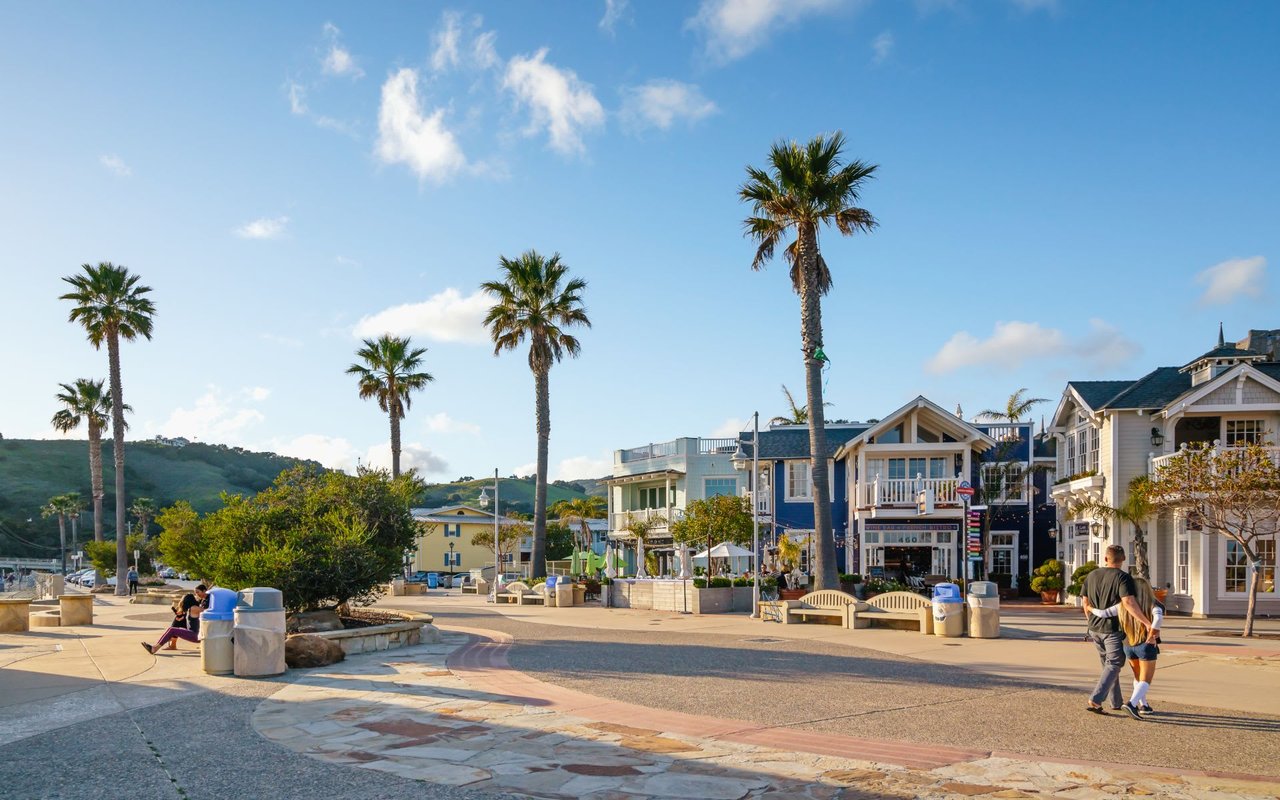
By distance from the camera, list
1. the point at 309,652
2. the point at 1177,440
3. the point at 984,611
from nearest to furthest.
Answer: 1. the point at 309,652
2. the point at 984,611
3. the point at 1177,440

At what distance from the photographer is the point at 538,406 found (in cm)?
3966

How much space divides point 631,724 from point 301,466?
594 inches

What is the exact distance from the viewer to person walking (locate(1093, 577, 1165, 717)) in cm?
1019

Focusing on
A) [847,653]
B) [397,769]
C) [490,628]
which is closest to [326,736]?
[397,769]

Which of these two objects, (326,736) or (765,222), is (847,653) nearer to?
(326,736)

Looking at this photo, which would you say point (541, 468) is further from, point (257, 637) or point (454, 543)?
point (454, 543)

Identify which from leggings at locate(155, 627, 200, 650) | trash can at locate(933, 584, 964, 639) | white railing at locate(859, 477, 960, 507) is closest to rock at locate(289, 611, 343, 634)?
leggings at locate(155, 627, 200, 650)

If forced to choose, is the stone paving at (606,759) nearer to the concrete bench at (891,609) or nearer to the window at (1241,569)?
the concrete bench at (891,609)

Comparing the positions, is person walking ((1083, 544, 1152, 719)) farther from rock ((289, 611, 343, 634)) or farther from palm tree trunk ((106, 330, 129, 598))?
palm tree trunk ((106, 330, 129, 598))

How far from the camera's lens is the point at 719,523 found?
123 ft

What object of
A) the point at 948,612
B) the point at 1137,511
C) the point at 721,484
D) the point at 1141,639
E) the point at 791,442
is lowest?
the point at 948,612

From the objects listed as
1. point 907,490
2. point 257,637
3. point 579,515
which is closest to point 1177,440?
point 907,490

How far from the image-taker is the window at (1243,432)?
28145 mm

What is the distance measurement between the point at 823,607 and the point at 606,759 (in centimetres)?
1663
